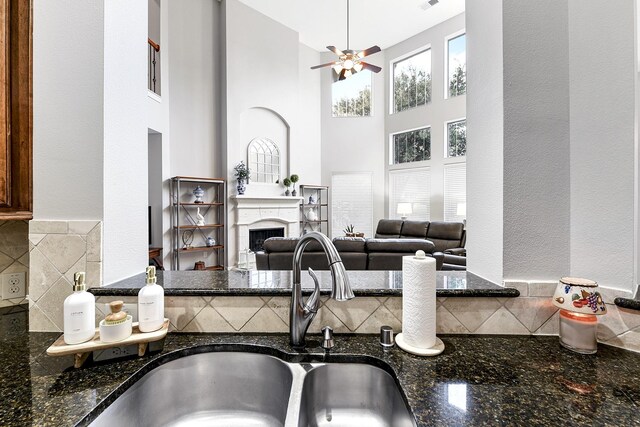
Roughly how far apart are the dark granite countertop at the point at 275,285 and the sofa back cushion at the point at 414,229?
5208 millimetres

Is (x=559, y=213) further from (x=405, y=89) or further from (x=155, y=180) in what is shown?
(x=405, y=89)

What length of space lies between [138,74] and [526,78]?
151 centimetres

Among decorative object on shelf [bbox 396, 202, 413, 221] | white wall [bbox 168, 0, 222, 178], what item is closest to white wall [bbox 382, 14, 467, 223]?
decorative object on shelf [bbox 396, 202, 413, 221]

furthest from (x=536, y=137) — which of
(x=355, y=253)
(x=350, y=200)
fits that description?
(x=350, y=200)

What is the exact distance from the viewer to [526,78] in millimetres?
1062

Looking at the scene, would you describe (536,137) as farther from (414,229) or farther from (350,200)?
(350,200)

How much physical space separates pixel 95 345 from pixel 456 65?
735cm

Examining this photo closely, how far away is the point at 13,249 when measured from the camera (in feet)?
4.18

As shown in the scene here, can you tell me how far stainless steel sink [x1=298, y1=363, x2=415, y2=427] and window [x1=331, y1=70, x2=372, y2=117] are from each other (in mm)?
7242

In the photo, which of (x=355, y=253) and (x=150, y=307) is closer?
(x=150, y=307)

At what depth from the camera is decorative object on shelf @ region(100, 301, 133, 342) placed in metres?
0.87

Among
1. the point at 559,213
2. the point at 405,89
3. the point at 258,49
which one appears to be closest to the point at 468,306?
the point at 559,213

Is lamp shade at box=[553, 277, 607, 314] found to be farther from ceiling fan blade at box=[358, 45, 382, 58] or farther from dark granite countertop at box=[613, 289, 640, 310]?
ceiling fan blade at box=[358, 45, 382, 58]

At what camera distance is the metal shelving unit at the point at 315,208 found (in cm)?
696
